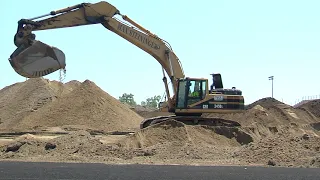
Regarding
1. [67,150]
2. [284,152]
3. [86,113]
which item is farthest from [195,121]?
[86,113]

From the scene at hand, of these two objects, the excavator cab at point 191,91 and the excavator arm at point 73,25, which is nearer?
the excavator arm at point 73,25

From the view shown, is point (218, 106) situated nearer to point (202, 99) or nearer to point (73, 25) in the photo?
point (202, 99)

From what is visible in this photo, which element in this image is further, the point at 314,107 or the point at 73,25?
the point at 314,107

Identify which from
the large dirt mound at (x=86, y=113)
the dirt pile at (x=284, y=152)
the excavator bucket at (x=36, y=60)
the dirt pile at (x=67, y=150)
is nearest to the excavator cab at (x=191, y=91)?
the dirt pile at (x=284, y=152)

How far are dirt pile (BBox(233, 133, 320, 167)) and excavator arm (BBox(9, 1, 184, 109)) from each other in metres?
5.26

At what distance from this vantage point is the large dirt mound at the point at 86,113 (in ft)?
106

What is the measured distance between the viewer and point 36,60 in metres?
18.5

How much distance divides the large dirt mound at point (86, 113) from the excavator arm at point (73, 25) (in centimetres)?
914

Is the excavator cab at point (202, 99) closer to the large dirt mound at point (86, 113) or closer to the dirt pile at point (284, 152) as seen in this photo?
the dirt pile at point (284, 152)

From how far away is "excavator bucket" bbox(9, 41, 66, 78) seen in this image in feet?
59.8

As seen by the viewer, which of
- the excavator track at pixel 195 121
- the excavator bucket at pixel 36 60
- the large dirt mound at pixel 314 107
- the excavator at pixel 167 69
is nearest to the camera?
the excavator bucket at pixel 36 60

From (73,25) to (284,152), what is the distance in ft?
31.6

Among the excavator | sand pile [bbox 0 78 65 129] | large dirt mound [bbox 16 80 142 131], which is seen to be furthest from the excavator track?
sand pile [bbox 0 78 65 129]

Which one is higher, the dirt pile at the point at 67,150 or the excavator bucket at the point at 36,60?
the excavator bucket at the point at 36,60
